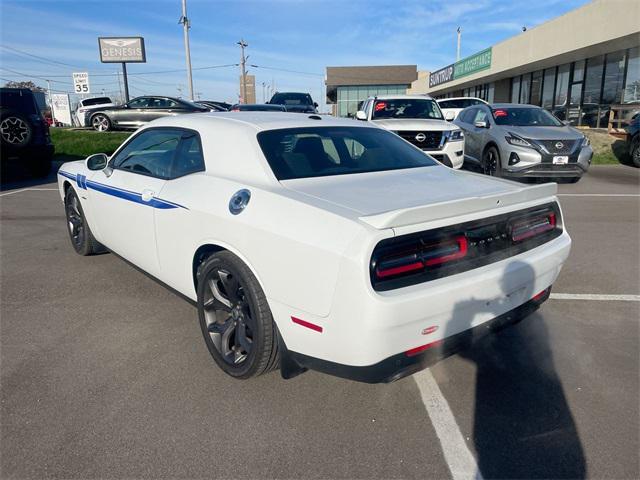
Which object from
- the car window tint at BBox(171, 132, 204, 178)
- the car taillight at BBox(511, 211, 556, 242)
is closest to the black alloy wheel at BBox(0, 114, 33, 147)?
the car window tint at BBox(171, 132, 204, 178)

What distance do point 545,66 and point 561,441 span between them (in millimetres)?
23833

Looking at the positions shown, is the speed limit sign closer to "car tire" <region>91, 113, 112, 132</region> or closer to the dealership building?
"car tire" <region>91, 113, 112, 132</region>

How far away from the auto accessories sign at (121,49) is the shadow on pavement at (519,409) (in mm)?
40437

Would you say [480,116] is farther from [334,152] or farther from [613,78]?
[613,78]

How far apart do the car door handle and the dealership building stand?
1679cm

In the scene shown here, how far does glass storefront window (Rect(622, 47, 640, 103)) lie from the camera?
1659 centimetres

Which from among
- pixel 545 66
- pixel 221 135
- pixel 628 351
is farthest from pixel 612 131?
pixel 221 135

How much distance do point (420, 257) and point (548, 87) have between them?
2380 centimetres

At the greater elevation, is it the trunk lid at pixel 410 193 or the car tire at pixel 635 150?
the trunk lid at pixel 410 193

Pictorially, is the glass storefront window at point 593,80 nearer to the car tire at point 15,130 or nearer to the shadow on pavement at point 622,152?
the shadow on pavement at point 622,152

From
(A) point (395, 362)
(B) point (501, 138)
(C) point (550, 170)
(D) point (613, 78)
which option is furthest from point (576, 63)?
(A) point (395, 362)

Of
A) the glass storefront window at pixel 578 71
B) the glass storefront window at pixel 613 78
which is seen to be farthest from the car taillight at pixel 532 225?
the glass storefront window at pixel 578 71

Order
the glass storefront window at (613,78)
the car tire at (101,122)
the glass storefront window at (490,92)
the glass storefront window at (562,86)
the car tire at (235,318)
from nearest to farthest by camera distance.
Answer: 1. the car tire at (235,318)
2. the glass storefront window at (613,78)
3. the car tire at (101,122)
4. the glass storefront window at (562,86)
5. the glass storefront window at (490,92)

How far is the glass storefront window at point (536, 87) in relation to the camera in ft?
77.4
